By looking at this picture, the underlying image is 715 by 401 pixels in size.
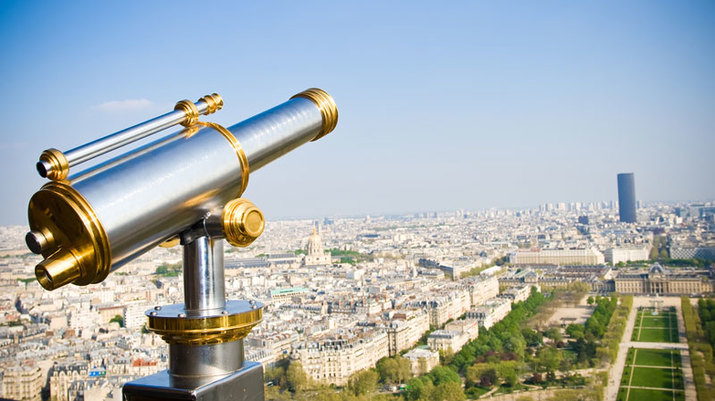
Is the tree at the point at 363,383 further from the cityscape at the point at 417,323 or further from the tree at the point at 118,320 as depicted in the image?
the tree at the point at 118,320

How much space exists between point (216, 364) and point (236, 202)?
0.49 feet

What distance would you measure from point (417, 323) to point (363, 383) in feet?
15.6

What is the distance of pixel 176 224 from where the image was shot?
1.96 feet

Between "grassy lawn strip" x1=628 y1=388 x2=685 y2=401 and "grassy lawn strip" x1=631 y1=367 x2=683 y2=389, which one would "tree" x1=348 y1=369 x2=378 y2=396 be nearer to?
"grassy lawn strip" x1=628 y1=388 x2=685 y2=401

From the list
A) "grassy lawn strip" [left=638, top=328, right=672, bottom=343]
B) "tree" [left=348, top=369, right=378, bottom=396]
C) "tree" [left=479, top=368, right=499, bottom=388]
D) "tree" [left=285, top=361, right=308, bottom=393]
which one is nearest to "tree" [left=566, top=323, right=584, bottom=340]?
"grassy lawn strip" [left=638, top=328, right=672, bottom=343]

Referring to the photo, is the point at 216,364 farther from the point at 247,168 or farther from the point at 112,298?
the point at 112,298

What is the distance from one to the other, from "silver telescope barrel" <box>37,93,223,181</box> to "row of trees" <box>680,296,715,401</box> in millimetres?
9315

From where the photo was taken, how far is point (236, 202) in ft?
2.05

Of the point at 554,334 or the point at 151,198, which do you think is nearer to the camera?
the point at 151,198

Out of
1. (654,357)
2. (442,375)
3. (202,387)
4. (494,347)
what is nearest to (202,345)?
(202,387)

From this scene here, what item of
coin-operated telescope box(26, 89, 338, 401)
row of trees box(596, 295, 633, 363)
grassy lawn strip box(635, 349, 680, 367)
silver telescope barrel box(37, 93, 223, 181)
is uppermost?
silver telescope barrel box(37, 93, 223, 181)

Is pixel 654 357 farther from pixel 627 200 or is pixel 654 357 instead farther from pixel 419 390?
pixel 627 200

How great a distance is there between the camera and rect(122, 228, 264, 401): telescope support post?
59 centimetres

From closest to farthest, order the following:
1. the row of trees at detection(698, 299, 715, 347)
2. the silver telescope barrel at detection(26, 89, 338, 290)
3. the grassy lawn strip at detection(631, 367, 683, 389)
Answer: the silver telescope barrel at detection(26, 89, 338, 290), the grassy lawn strip at detection(631, 367, 683, 389), the row of trees at detection(698, 299, 715, 347)
